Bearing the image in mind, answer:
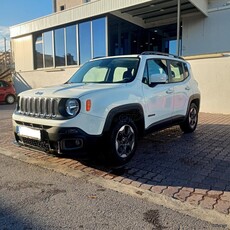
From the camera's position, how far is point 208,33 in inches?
551

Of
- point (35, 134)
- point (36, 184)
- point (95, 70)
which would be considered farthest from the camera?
point (95, 70)

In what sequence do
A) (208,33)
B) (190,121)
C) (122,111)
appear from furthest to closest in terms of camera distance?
(208,33), (190,121), (122,111)

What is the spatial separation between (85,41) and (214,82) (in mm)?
7903

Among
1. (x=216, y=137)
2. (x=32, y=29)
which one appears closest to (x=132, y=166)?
(x=216, y=137)

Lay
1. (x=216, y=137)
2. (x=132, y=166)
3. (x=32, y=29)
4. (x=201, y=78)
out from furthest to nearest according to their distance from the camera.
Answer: (x=32, y=29), (x=201, y=78), (x=216, y=137), (x=132, y=166)

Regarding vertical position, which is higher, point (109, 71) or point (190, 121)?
point (109, 71)

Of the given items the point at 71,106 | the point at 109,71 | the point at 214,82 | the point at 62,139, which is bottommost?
the point at 62,139

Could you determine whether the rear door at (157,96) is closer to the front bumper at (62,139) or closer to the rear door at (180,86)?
the rear door at (180,86)

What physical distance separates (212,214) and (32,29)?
17.4 metres

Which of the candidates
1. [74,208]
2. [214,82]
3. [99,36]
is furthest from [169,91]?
[99,36]

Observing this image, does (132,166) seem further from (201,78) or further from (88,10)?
(88,10)

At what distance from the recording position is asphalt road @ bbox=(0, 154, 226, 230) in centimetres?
260

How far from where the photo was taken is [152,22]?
52.4 ft

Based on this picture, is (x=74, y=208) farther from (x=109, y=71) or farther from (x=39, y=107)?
(x=109, y=71)
